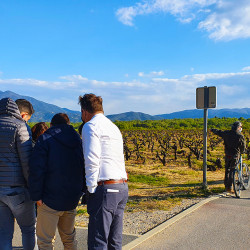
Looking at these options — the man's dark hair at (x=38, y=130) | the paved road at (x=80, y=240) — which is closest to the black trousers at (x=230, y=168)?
the paved road at (x=80, y=240)

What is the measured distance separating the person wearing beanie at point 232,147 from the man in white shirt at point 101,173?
470 cm

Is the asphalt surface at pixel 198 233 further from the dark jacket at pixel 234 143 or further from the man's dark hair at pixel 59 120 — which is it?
the man's dark hair at pixel 59 120

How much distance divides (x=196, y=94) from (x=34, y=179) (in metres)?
5.39

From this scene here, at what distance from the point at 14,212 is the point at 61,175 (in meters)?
0.57

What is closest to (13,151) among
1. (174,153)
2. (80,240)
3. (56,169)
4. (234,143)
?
(56,169)

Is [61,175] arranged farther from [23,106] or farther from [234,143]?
[234,143]

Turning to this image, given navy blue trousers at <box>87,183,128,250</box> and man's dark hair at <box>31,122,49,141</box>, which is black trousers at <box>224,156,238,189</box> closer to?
man's dark hair at <box>31,122,49,141</box>

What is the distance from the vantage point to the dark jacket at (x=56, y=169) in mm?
2611

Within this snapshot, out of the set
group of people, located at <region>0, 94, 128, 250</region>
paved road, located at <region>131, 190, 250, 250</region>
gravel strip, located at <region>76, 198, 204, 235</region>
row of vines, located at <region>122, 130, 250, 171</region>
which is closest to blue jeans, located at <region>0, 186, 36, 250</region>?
group of people, located at <region>0, 94, 128, 250</region>

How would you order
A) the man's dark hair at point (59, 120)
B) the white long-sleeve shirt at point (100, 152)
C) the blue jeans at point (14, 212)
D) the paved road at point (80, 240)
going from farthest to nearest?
the paved road at point (80, 240) → the man's dark hair at point (59, 120) → the blue jeans at point (14, 212) → the white long-sleeve shirt at point (100, 152)

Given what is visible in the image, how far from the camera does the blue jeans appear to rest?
8.88 ft

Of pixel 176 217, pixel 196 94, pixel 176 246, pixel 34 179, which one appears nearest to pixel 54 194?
pixel 34 179

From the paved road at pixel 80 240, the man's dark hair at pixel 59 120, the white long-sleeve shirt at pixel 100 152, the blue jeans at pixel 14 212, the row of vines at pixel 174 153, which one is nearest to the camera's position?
the white long-sleeve shirt at pixel 100 152

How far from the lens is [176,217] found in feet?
16.2
